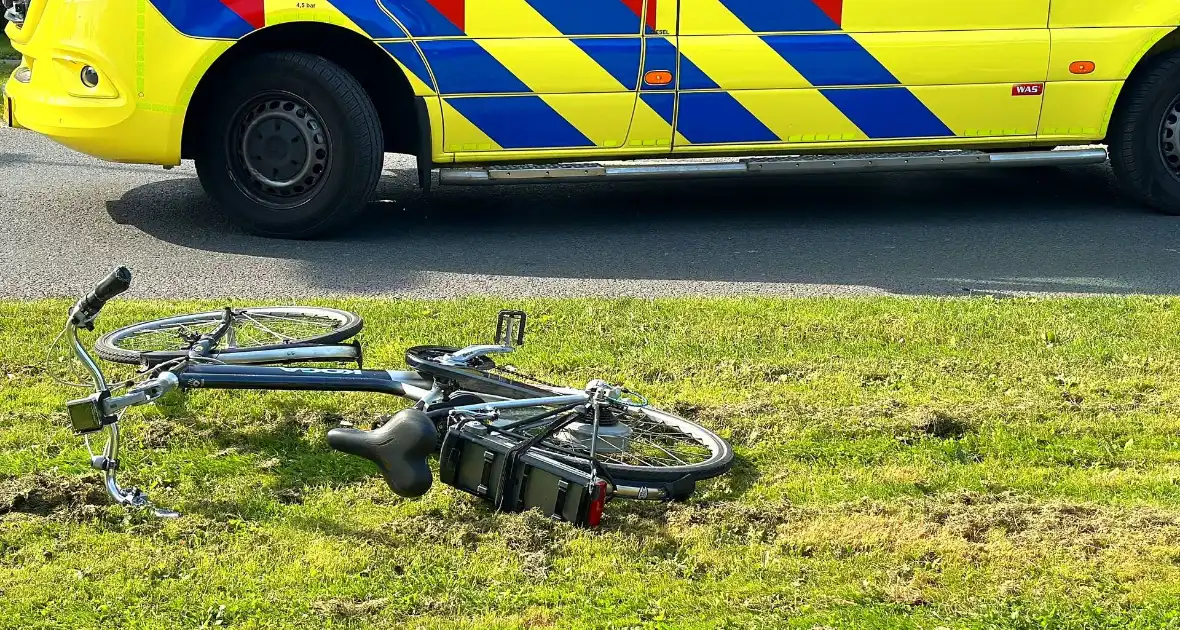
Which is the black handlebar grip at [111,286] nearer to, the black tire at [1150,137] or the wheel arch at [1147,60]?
the wheel arch at [1147,60]

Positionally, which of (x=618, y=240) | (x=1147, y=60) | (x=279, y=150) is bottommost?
(x=618, y=240)

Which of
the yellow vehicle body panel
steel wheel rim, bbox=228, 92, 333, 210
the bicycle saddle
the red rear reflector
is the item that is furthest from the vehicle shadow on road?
the red rear reflector

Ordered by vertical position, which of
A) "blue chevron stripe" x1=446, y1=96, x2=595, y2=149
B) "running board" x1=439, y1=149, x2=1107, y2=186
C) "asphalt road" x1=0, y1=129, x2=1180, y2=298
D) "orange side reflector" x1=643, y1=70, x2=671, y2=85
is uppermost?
"orange side reflector" x1=643, y1=70, x2=671, y2=85

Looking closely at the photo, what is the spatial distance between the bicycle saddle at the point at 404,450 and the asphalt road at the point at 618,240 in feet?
8.08

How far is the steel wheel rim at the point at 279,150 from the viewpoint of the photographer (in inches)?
269

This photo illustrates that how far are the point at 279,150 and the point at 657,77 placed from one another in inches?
71.6

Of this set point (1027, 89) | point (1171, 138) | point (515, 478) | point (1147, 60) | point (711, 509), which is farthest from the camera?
point (1171, 138)

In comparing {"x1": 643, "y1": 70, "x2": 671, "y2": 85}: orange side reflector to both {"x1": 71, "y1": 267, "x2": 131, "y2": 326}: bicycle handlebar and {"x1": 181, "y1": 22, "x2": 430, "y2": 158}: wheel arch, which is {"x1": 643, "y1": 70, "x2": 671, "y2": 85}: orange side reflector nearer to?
{"x1": 181, "y1": 22, "x2": 430, "y2": 158}: wheel arch

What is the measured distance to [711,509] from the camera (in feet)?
12.6

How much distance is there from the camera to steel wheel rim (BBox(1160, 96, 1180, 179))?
24.9 feet

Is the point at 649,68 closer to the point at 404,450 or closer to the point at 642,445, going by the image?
the point at 642,445

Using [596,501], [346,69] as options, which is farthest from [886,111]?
[596,501]

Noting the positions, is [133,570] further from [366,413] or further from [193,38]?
[193,38]

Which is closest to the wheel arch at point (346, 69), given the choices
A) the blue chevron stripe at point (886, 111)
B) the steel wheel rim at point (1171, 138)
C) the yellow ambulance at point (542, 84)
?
the yellow ambulance at point (542, 84)
